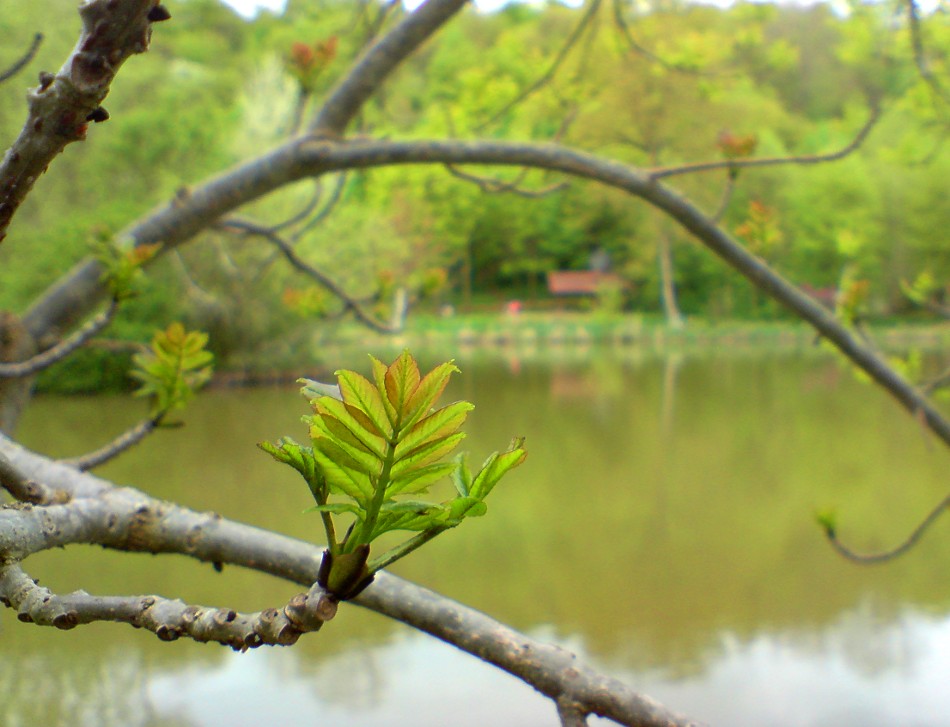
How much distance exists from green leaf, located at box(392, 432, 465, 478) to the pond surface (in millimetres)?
581

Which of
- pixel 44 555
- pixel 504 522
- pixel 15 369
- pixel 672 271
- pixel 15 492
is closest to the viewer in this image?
pixel 15 492

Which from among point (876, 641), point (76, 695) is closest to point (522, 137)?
point (876, 641)

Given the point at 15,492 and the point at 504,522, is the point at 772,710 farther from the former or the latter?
the point at 15,492

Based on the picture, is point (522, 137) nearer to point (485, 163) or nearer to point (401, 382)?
point (485, 163)

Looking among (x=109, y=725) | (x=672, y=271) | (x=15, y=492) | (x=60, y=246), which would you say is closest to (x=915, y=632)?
(x=109, y=725)

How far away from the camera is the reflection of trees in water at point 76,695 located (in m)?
0.58

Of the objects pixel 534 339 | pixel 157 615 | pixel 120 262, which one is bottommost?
pixel 157 615

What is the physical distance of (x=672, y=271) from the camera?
765 cm

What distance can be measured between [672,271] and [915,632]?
278 inches

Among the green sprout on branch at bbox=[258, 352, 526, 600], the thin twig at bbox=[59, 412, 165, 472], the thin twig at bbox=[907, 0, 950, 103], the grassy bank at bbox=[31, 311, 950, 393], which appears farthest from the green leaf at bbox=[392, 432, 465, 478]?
the grassy bank at bbox=[31, 311, 950, 393]

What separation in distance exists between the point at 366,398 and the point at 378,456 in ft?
0.03

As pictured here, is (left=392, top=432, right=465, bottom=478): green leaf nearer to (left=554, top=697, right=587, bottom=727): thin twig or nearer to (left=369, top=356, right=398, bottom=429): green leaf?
(left=369, top=356, right=398, bottom=429): green leaf

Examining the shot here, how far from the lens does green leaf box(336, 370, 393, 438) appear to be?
4.6 inches

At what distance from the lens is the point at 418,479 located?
0.41 feet
